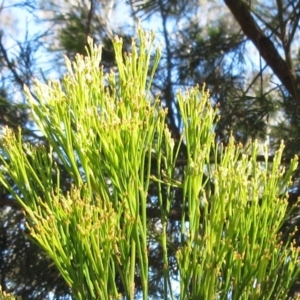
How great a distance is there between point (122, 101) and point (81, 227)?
29 centimetres

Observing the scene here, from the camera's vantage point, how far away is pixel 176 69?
359 cm

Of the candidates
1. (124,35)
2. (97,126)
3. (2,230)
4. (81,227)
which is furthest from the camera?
(124,35)

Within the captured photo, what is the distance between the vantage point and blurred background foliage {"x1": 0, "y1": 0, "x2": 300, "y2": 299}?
2.94 metres

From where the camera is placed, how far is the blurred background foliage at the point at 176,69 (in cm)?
294

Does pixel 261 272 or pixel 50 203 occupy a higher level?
pixel 50 203

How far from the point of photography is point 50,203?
157 cm

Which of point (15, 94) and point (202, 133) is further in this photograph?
point (15, 94)

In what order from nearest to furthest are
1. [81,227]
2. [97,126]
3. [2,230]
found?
[81,227] → [97,126] → [2,230]

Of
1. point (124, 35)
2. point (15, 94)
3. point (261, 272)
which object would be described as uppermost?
point (124, 35)

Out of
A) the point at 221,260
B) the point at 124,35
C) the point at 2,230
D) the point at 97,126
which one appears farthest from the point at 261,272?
the point at 124,35

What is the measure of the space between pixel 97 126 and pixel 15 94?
1.89 meters

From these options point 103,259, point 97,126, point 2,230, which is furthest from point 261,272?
point 2,230

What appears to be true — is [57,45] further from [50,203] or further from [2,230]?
[50,203]

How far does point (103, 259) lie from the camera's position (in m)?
1.48
